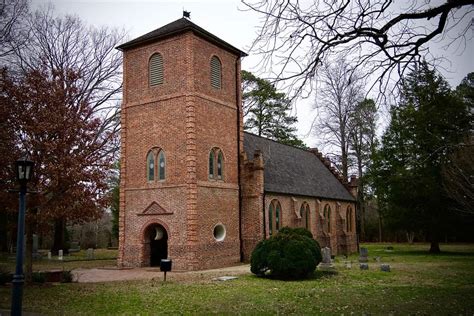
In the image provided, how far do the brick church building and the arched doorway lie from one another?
59mm

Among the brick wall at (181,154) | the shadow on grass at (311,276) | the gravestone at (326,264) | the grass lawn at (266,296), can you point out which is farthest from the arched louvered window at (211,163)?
the gravestone at (326,264)

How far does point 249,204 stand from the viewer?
90.5 feet

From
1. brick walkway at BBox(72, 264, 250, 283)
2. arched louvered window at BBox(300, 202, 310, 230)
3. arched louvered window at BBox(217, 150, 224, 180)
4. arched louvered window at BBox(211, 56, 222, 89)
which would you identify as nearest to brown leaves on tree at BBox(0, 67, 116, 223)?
brick walkway at BBox(72, 264, 250, 283)

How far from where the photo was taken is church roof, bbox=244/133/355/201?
31688 millimetres

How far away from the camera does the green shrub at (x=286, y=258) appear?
19.5m

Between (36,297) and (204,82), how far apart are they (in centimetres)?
→ 1504

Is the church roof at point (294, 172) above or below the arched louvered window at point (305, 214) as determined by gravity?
above

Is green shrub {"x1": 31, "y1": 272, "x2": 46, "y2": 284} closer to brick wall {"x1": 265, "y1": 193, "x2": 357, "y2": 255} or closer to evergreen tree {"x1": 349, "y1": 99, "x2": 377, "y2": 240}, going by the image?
brick wall {"x1": 265, "y1": 193, "x2": 357, "y2": 255}

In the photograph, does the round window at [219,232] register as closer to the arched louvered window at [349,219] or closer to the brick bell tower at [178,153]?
the brick bell tower at [178,153]

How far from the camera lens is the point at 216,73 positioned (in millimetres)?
26969

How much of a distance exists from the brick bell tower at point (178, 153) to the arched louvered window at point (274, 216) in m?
2.72

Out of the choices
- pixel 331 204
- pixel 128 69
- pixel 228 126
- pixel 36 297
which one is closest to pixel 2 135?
pixel 36 297

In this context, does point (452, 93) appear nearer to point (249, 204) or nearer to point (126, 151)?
point (249, 204)

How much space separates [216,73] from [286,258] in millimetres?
12700
